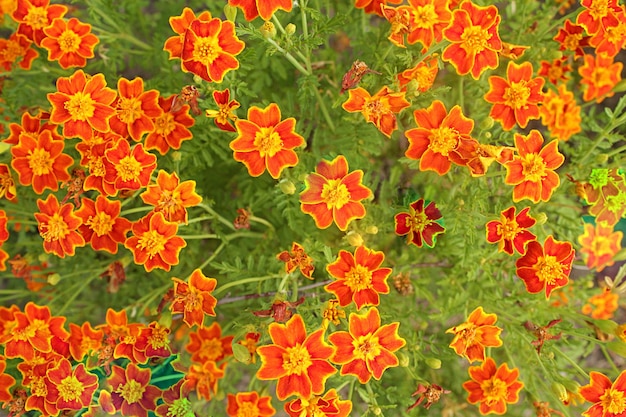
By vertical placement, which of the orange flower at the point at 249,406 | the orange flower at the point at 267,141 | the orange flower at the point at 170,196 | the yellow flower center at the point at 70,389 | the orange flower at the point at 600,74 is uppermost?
the orange flower at the point at 600,74

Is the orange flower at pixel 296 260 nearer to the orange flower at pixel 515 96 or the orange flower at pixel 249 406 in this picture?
the orange flower at pixel 249 406

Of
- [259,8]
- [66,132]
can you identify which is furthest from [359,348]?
[66,132]

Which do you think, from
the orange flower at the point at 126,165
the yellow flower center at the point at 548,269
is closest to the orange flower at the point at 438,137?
the yellow flower center at the point at 548,269

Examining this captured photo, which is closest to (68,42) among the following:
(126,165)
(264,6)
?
(126,165)

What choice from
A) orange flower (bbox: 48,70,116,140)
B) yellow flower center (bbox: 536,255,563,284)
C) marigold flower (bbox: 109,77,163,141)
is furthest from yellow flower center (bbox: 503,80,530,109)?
orange flower (bbox: 48,70,116,140)

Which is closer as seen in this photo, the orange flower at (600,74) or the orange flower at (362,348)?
the orange flower at (362,348)

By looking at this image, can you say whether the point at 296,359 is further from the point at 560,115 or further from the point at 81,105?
the point at 560,115

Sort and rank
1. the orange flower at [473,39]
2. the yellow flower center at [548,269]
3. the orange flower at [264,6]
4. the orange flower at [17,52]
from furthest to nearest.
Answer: the orange flower at [17,52]
the yellow flower center at [548,269]
the orange flower at [473,39]
the orange flower at [264,6]

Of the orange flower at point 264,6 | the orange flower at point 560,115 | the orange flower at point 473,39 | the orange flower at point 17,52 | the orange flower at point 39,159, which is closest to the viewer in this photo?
the orange flower at point 264,6
